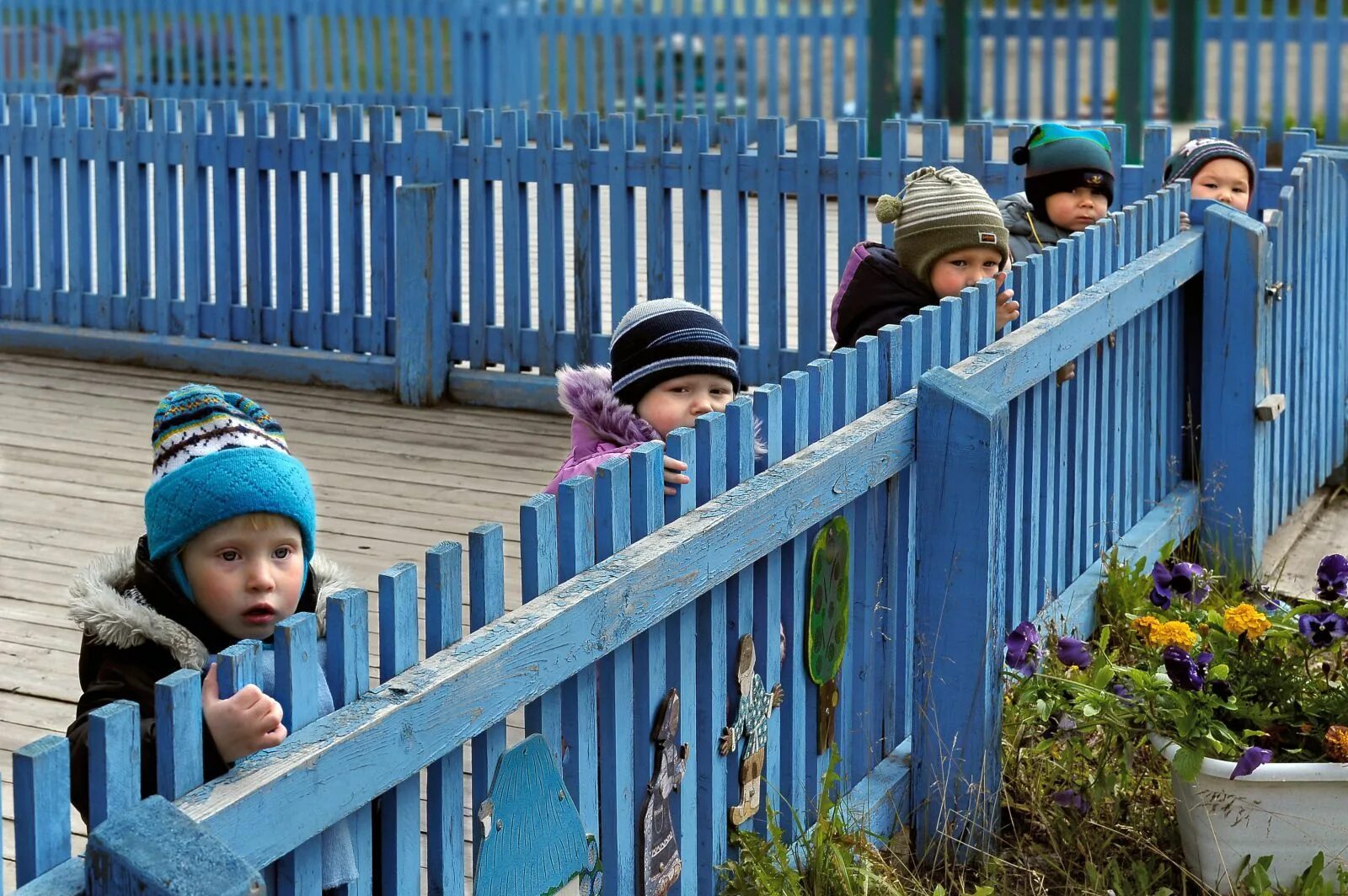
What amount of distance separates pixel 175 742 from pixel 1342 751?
95.7 inches

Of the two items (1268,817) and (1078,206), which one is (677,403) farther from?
(1078,206)

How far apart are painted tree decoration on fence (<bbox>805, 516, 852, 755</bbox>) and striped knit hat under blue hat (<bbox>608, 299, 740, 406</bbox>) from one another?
0.48 m

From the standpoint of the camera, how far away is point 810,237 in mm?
7734

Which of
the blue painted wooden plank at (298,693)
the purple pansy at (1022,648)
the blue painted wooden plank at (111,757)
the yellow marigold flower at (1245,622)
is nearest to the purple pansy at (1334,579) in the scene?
the yellow marigold flower at (1245,622)

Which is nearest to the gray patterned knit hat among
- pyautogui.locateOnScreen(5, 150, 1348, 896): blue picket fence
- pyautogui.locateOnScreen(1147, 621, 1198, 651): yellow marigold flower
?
pyautogui.locateOnScreen(5, 150, 1348, 896): blue picket fence

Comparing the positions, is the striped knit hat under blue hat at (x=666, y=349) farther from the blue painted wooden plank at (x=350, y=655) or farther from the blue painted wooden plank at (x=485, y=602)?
the blue painted wooden plank at (x=350, y=655)

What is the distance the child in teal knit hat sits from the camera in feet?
19.4

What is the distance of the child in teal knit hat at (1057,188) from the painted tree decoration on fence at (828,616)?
2363 mm

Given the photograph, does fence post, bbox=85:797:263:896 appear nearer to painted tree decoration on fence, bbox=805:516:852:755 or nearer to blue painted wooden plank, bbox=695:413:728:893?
blue painted wooden plank, bbox=695:413:728:893

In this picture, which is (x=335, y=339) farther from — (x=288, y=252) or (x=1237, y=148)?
(x=1237, y=148)

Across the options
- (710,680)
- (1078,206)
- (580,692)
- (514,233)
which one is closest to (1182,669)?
(710,680)

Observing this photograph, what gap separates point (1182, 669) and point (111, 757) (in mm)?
2277

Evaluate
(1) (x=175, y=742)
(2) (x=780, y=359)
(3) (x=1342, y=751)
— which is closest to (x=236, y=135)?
(2) (x=780, y=359)

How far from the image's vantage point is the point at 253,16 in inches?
858
